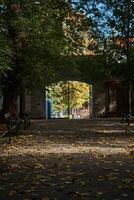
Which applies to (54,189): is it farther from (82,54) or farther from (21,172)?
(82,54)

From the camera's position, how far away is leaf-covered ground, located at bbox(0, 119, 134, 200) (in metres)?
9.05

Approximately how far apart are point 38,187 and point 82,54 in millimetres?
26348

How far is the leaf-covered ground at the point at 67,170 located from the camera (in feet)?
29.7

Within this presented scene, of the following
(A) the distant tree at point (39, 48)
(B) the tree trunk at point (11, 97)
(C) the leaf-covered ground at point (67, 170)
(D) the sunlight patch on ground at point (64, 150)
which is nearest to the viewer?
(C) the leaf-covered ground at point (67, 170)

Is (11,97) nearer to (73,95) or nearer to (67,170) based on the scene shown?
(67,170)

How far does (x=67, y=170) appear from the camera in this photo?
1195 cm

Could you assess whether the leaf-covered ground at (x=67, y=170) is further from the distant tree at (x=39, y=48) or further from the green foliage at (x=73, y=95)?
the green foliage at (x=73, y=95)

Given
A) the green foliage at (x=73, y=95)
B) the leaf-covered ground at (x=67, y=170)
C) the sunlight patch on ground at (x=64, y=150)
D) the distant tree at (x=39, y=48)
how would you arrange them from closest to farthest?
the leaf-covered ground at (x=67, y=170) → the sunlight patch on ground at (x=64, y=150) → the distant tree at (x=39, y=48) → the green foliage at (x=73, y=95)

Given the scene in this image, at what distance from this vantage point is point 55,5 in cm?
2733

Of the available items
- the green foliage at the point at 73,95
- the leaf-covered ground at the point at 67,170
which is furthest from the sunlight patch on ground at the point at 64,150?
the green foliage at the point at 73,95

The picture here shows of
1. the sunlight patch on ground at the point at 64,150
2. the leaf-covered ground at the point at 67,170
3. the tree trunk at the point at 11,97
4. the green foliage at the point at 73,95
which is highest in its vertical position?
the green foliage at the point at 73,95

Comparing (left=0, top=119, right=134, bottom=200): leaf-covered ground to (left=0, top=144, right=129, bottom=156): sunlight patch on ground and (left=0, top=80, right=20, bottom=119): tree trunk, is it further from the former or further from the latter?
(left=0, top=80, right=20, bottom=119): tree trunk

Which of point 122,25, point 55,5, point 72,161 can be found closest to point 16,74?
point 55,5

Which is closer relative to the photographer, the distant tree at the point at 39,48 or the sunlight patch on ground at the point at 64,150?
the sunlight patch on ground at the point at 64,150
